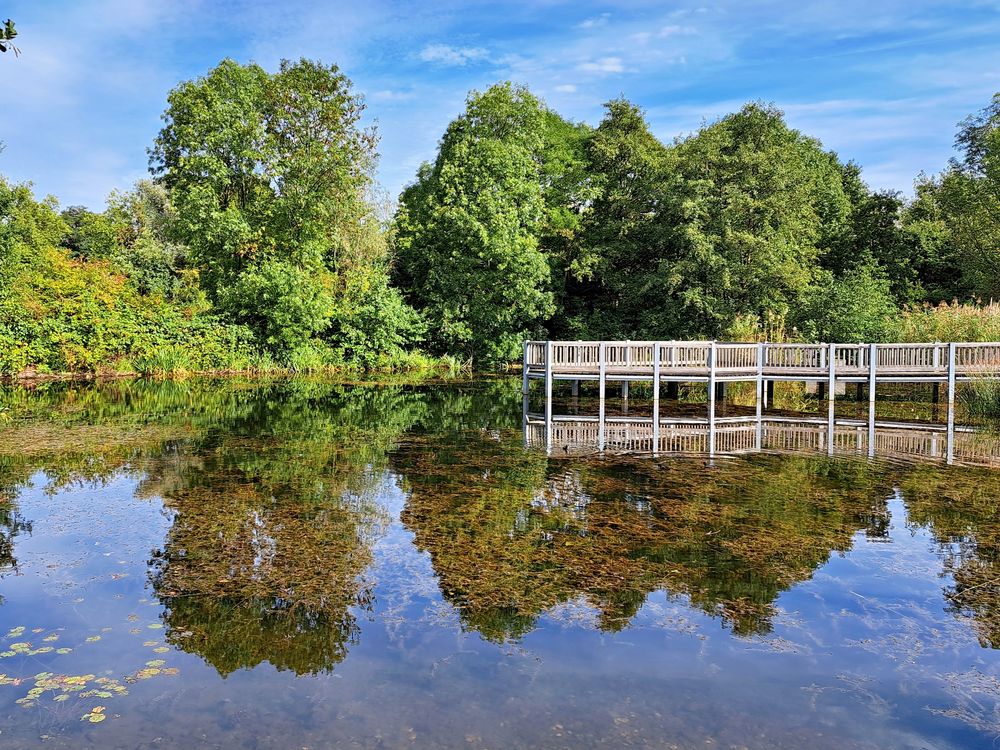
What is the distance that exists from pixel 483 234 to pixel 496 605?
28.0 meters

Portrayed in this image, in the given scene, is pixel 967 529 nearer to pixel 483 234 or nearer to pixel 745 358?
pixel 745 358

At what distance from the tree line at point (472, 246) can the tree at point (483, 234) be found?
111mm

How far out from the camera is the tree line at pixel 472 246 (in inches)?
1121

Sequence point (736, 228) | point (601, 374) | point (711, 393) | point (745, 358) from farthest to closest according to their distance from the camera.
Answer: point (736, 228), point (745, 358), point (601, 374), point (711, 393)

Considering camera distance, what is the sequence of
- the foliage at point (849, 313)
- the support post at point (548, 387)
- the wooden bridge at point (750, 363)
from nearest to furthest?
1. the support post at point (548, 387)
2. the wooden bridge at point (750, 363)
3. the foliage at point (849, 313)

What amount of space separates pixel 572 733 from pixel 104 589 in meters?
4.50

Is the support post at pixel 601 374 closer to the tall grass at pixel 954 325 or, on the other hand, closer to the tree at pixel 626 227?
the tall grass at pixel 954 325

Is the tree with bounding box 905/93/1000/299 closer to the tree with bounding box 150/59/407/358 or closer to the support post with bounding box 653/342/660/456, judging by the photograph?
the support post with bounding box 653/342/660/456

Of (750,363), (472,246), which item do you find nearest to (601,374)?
(750,363)

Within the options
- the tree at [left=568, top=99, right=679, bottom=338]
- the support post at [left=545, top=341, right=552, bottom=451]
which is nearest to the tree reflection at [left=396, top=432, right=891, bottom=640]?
the support post at [left=545, top=341, right=552, bottom=451]

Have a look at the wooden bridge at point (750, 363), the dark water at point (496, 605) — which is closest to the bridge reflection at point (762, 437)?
the wooden bridge at point (750, 363)

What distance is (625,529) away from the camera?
8.60 m

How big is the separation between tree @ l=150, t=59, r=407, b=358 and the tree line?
98mm

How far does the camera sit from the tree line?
93.4 ft
